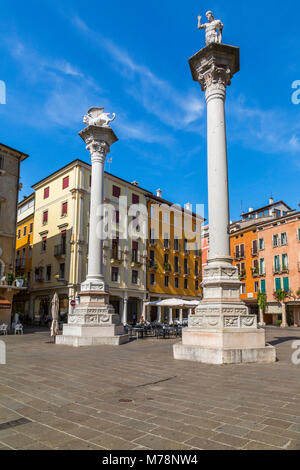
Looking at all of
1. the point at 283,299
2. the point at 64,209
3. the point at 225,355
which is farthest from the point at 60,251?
the point at 225,355

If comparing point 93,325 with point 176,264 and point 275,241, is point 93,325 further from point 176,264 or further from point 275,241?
point 275,241

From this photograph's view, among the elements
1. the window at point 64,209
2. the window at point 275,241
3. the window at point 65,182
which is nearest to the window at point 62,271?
the window at point 64,209

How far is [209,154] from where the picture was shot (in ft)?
37.0

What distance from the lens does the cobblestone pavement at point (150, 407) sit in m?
3.61

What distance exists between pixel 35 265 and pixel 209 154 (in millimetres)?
32092

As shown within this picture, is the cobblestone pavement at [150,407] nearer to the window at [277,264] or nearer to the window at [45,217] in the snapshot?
the window at [45,217]

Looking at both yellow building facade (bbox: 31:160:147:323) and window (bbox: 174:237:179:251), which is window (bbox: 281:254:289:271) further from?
yellow building facade (bbox: 31:160:147:323)

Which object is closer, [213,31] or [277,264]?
[213,31]

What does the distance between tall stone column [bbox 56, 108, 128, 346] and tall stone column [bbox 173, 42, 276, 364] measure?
5604 mm

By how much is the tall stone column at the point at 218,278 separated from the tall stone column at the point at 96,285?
5604 mm

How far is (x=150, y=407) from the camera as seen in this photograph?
486cm

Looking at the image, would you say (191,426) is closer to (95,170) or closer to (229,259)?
(229,259)

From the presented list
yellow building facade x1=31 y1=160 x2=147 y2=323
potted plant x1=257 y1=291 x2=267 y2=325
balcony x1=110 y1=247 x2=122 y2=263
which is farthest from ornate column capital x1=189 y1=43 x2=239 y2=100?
potted plant x1=257 y1=291 x2=267 y2=325

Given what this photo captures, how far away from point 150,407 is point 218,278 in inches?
228
